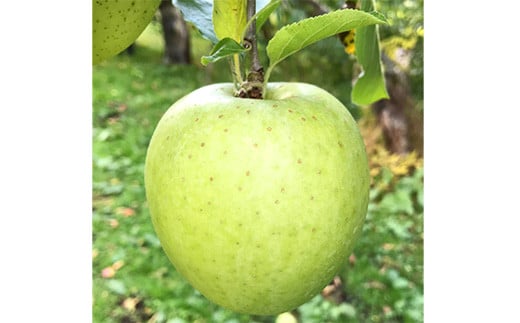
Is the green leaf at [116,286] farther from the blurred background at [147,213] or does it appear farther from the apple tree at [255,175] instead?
the apple tree at [255,175]

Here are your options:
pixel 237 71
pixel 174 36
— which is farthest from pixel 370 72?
pixel 174 36

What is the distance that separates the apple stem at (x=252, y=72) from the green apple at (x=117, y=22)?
0.37ft

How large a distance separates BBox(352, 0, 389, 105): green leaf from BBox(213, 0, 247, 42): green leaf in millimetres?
138

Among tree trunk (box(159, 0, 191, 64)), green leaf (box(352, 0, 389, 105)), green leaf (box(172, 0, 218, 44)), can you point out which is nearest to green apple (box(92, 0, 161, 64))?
green leaf (box(172, 0, 218, 44))

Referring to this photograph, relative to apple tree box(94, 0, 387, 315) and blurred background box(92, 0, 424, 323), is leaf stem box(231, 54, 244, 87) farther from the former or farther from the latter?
blurred background box(92, 0, 424, 323)

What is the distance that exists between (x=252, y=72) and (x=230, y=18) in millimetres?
37

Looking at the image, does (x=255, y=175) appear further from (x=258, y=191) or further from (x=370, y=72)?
(x=370, y=72)

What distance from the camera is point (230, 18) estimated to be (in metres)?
0.39

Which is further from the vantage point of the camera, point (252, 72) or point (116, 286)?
point (116, 286)

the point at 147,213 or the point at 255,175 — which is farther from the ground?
the point at 255,175

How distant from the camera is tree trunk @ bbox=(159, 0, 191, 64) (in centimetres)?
128

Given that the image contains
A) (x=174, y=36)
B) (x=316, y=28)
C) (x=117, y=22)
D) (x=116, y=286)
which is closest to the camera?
(x=316, y=28)
